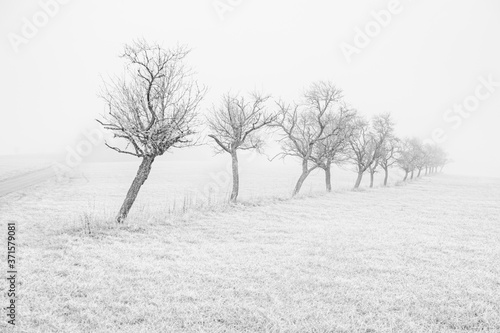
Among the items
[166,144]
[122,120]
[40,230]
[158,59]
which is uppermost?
[158,59]

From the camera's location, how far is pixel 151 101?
48.5 ft

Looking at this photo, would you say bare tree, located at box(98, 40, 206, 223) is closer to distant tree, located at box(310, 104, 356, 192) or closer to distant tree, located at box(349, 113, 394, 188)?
distant tree, located at box(310, 104, 356, 192)

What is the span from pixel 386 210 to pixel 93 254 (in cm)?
2021

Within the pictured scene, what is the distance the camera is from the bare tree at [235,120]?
2426cm

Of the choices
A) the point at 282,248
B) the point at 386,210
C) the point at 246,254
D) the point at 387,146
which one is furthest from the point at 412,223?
the point at 387,146

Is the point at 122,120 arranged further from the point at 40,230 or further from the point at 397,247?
the point at 397,247

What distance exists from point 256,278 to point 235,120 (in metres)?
17.7

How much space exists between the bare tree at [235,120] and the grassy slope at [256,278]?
376 inches

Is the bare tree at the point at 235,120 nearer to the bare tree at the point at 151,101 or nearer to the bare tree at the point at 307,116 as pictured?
the bare tree at the point at 307,116

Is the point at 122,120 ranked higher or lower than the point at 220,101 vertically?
lower

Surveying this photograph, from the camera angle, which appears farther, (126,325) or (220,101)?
Result: (220,101)

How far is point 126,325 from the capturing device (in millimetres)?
5746

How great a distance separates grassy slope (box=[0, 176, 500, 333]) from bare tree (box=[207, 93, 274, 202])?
31.3 ft

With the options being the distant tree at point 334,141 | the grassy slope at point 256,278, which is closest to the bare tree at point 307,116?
the distant tree at point 334,141
